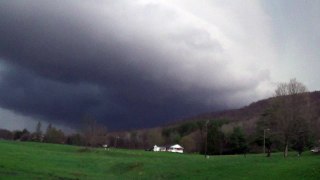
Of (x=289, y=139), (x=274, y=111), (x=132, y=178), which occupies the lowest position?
(x=132, y=178)

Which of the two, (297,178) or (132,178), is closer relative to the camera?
(297,178)

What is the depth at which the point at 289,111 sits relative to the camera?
88.8 meters

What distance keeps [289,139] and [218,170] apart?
40.8m

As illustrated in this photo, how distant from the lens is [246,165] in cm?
5116

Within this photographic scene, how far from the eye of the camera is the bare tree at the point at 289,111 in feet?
285

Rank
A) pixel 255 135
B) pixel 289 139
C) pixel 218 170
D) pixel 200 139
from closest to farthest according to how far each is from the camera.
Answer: pixel 218 170 < pixel 289 139 < pixel 255 135 < pixel 200 139

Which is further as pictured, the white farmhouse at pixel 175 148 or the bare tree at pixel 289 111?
the white farmhouse at pixel 175 148

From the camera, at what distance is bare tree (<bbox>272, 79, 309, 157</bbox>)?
8681cm

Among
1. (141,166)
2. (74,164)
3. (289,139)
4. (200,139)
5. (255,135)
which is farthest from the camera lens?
(200,139)

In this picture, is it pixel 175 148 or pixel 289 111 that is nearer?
pixel 289 111

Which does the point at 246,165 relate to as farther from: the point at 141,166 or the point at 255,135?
the point at 255,135

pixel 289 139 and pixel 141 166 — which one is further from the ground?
pixel 289 139

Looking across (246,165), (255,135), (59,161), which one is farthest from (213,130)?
(246,165)

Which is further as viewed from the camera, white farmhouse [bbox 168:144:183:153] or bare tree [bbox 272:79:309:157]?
white farmhouse [bbox 168:144:183:153]
